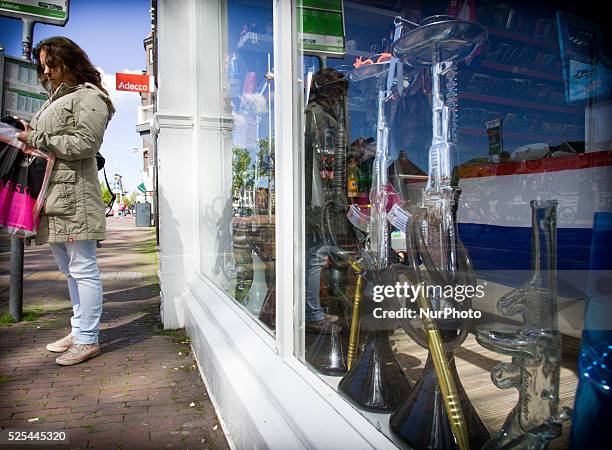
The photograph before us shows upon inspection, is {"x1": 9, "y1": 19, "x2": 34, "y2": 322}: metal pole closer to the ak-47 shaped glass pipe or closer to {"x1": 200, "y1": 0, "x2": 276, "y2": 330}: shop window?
{"x1": 200, "y1": 0, "x2": 276, "y2": 330}: shop window

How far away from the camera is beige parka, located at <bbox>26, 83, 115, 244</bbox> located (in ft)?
8.95

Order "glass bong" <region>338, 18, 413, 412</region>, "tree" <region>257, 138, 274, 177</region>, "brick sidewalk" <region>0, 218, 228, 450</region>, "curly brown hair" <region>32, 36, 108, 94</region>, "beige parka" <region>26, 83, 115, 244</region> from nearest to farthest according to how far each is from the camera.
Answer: "glass bong" <region>338, 18, 413, 412</region>
"brick sidewalk" <region>0, 218, 228, 450</region>
"tree" <region>257, 138, 274, 177</region>
"beige parka" <region>26, 83, 115, 244</region>
"curly brown hair" <region>32, 36, 108, 94</region>

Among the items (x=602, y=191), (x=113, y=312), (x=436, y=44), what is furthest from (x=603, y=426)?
(x=113, y=312)

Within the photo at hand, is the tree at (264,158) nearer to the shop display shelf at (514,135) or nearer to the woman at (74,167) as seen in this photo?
the woman at (74,167)

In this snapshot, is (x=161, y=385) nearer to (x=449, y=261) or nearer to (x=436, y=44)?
(x=449, y=261)

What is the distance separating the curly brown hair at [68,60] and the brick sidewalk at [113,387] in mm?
1852

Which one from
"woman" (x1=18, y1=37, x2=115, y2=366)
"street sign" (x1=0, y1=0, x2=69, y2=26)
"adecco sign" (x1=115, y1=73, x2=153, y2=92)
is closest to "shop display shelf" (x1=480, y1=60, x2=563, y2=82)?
"woman" (x1=18, y1=37, x2=115, y2=366)

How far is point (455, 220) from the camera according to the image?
4.75 feet

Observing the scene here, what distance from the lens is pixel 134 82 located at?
38.0ft

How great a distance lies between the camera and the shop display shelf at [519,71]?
1.26 metres

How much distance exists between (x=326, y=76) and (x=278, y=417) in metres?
1.63

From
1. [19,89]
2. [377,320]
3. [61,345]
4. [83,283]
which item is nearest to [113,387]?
[83,283]

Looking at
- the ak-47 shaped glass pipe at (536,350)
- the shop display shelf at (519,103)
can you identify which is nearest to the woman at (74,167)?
the shop display shelf at (519,103)

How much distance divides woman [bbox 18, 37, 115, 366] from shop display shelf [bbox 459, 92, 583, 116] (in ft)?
7.25
